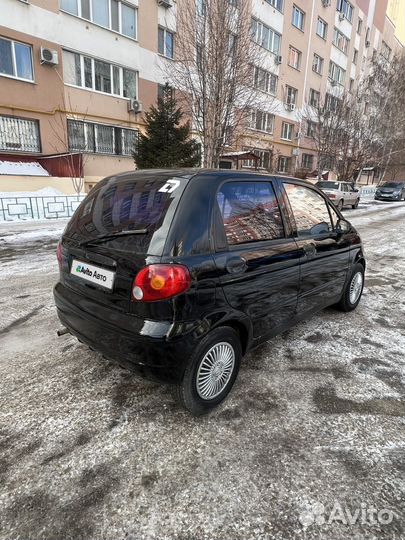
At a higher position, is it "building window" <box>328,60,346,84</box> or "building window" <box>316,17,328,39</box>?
"building window" <box>316,17,328,39</box>

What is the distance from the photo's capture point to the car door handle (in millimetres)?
2371

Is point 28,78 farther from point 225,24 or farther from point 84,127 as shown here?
point 225,24

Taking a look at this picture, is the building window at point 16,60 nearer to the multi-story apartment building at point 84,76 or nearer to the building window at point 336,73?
the multi-story apartment building at point 84,76

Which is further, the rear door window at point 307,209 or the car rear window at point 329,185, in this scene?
the car rear window at point 329,185

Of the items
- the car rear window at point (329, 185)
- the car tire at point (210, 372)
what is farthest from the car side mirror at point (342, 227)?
the car rear window at point (329, 185)

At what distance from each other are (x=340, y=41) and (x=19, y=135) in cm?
3170

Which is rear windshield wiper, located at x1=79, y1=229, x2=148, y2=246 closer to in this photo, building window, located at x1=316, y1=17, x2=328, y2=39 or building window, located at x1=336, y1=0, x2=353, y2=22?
building window, located at x1=316, y1=17, x2=328, y2=39

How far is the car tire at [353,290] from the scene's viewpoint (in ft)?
13.6

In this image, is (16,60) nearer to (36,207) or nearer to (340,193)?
(36,207)

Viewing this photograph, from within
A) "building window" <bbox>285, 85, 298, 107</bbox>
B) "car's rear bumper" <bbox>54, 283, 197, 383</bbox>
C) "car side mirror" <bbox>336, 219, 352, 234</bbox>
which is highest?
"building window" <bbox>285, 85, 298, 107</bbox>

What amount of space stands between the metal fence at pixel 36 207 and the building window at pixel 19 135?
5.14 meters

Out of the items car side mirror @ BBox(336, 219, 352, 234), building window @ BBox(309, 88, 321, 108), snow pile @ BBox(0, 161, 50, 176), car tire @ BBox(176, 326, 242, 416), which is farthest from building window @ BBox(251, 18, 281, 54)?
car tire @ BBox(176, 326, 242, 416)

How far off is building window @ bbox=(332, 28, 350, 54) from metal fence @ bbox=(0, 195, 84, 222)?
31.7 m

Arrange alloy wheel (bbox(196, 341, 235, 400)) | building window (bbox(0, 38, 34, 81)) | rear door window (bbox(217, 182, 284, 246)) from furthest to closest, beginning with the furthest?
building window (bbox(0, 38, 34, 81)) → rear door window (bbox(217, 182, 284, 246)) → alloy wheel (bbox(196, 341, 235, 400))
